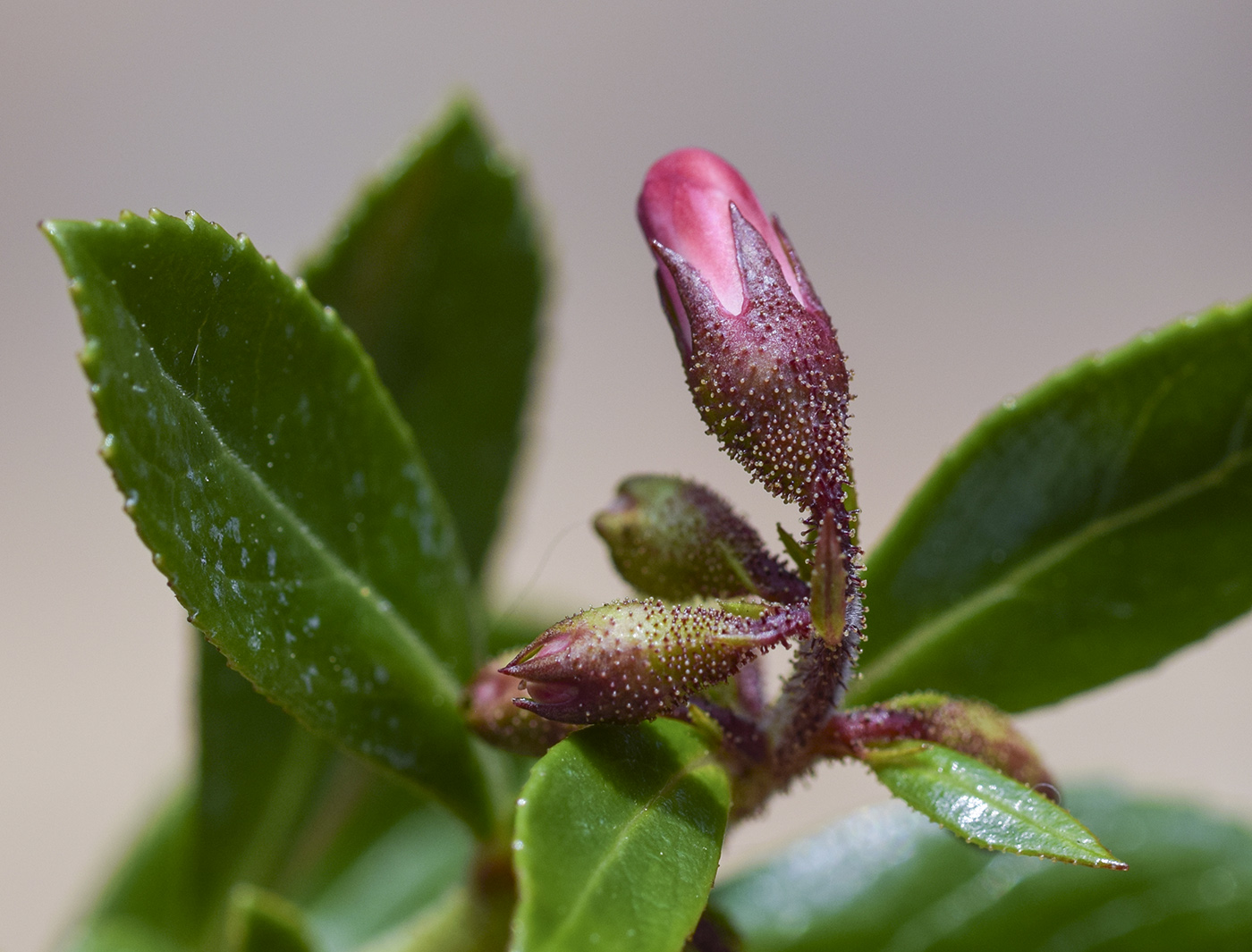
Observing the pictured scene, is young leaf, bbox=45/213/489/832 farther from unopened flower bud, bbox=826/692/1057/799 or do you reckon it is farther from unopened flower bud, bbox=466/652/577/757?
unopened flower bud, bbox=826/692/1057/799

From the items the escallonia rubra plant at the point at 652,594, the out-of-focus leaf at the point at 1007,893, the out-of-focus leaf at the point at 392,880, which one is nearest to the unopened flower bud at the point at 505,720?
the escallonia rubra plant at the point at 652,594

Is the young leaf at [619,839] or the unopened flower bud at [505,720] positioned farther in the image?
the unopened flower bud at [505,720]

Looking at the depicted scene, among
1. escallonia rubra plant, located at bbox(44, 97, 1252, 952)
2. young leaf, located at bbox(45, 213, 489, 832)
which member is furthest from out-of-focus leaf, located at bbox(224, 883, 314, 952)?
young leaf, located at bbox(45, 213, 489, 832)

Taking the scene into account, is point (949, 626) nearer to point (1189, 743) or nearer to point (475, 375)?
point (475, 375)

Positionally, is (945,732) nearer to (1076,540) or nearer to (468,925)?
(1076,540)

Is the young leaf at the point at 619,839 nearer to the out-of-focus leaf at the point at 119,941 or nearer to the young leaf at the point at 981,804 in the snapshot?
the young leaf at the point at 981,804

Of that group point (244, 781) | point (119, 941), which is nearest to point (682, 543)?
point (244, 781)
